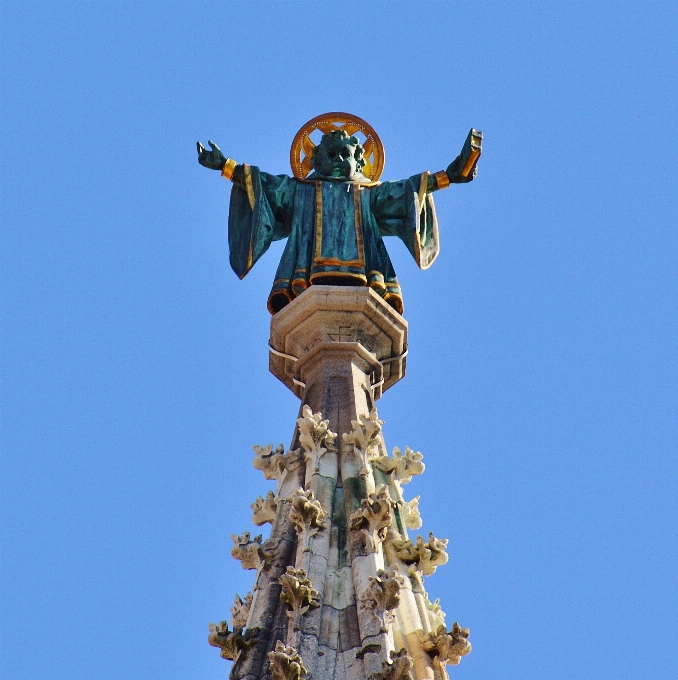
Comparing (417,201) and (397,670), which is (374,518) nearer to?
(397,670)

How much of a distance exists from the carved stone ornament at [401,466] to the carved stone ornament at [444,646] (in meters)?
2.87

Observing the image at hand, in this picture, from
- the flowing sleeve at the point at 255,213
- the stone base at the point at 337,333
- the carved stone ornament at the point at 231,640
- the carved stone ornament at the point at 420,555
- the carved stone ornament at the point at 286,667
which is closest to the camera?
the carved stone ornament at the point at 286,667

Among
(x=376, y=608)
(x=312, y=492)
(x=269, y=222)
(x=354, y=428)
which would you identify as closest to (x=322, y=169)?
(x=269, y=222)

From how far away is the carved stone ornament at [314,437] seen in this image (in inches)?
651

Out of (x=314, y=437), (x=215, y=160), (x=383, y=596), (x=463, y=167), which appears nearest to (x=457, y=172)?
(x=463, y=167)

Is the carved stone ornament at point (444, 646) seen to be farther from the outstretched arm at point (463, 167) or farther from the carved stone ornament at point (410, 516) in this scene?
the outstretched arm at point (463, 167)

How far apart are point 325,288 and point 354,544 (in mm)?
5151

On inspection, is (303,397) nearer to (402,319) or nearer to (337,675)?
(402,319)

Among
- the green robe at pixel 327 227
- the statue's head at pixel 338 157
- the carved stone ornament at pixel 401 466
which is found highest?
the statue's head at pixel 338 157

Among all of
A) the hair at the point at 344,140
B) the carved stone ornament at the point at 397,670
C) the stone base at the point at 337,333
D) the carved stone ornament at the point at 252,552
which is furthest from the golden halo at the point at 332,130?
the carved stone ornament at the point at 397,670

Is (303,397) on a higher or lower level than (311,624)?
higher

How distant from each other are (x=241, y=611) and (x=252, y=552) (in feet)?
2.16

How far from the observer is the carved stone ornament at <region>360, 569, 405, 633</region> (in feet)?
44.8

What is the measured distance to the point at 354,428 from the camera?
666 inches
